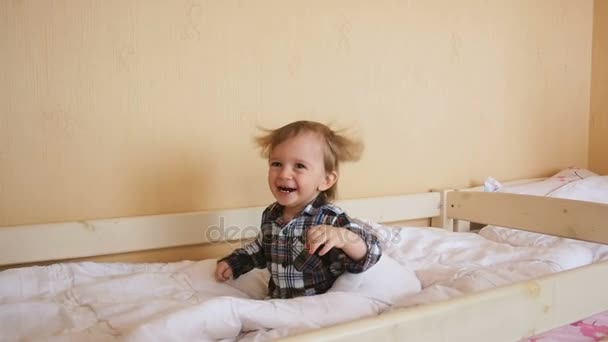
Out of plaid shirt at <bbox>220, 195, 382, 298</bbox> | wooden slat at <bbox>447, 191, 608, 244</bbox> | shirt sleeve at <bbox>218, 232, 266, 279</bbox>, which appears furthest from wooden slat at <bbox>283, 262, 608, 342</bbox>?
shirt sleeve at <bbox>218, 232, 266, 279</bbox>

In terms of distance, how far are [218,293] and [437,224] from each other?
34.2 inches

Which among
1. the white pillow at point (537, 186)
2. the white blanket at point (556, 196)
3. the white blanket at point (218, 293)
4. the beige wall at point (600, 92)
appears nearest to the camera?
the white blanket at point (218, 293)

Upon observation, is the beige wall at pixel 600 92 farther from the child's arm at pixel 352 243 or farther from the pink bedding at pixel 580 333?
the child's arm at pixel 352 243

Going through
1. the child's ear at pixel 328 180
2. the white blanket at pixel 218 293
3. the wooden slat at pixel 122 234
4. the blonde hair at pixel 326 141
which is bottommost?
the white blanket at pixel 218 293

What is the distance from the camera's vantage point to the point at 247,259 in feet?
3.31

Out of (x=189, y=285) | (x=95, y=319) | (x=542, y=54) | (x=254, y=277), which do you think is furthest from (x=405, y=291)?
(x=542, y=54)

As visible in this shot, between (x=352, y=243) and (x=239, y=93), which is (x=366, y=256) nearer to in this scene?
(x=352, y=243)

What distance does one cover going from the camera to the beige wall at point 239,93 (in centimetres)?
104

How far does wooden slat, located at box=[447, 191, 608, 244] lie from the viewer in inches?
42.3

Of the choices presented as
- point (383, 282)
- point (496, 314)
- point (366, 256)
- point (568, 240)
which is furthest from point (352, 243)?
point (568, 240)

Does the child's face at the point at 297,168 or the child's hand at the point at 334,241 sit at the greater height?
the child's face at the point at 297,168

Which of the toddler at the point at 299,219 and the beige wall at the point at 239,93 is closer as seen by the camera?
the toddler at the point at 299,219

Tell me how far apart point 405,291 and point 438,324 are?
39cm

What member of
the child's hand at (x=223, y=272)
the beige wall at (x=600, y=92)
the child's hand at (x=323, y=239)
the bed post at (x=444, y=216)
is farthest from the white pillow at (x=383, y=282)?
the beige wall at (x=600, y=92)
